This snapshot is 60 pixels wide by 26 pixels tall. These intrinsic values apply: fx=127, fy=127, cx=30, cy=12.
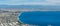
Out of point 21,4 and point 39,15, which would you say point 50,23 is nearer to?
point 39,15

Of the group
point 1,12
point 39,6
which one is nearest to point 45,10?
point 39,6

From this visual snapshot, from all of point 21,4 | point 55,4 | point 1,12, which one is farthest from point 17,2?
point 55,4

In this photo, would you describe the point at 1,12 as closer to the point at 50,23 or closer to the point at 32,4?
the point at 32,4

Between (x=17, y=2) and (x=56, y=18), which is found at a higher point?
(x=17, y=2)

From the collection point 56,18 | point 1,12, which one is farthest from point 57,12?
point 1,12

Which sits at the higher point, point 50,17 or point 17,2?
point 17,2

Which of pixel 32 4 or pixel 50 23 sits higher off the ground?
pixel 32 4

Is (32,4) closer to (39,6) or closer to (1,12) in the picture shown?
(39,6)
